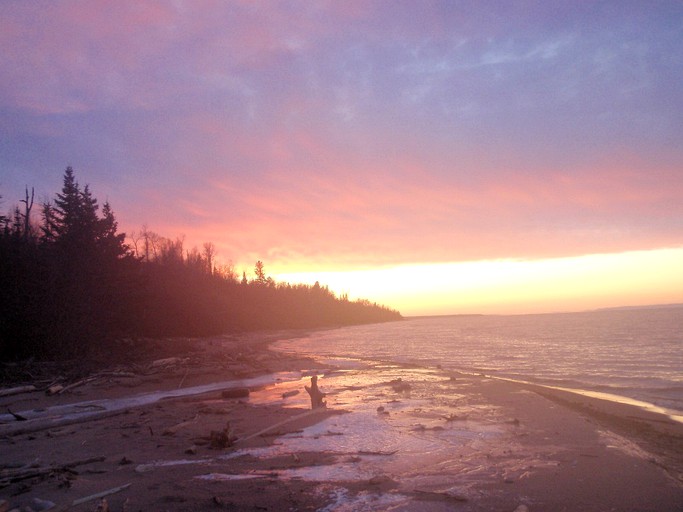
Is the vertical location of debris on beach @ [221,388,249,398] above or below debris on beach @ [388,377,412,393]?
above

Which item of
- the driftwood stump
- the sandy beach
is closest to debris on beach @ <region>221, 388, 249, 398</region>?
the sandy beach

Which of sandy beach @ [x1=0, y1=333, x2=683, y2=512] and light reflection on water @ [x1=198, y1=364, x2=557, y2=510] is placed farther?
light reflection on water @ [x1=198, y1=364, x2=557, y2=510]

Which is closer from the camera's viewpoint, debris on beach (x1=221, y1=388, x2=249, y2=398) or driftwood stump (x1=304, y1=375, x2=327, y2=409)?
driftwood stump (x1=304, y1=375, x2=327, y2=409)

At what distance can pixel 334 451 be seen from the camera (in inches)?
381

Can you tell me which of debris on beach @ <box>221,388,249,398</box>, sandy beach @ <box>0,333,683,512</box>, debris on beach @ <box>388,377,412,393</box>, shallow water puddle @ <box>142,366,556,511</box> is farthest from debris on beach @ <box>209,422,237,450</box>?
debris on beach @ <box>388,377,412,393</box>

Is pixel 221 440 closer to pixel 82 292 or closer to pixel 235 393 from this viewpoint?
pixel 235 393

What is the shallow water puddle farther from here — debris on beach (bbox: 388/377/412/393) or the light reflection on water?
debris on beach (bbox: 388/377/412/393)

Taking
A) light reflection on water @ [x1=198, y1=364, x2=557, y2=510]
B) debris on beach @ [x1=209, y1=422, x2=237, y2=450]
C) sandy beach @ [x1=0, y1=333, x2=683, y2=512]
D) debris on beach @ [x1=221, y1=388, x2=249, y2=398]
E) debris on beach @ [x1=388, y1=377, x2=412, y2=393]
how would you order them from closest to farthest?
1. sandy beach @ [x1=0, y1=333, x2=683, y2=512]
2. light reflection on water @ [x1=198, y1=364, x2=557, y2=510]
3. debris on beach @ [x1=209, y1=422, x2=237, y2=450]
4. debris on beach @ [x1=221, y1=388, x2=249, y2=398]
5. debris on beach @ [x1=388, y1=377, x2=412, y2=393]

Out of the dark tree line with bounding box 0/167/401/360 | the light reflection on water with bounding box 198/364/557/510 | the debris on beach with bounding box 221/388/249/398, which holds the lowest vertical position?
the light reflection on water with bounding box 198/364/557/510

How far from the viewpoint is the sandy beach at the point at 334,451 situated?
23.2 feet

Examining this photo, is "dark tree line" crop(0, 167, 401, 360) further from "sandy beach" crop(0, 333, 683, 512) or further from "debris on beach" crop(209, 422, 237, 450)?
"debris on beach" crop(209, 422, 237, 450)

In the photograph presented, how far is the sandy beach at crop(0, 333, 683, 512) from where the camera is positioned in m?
7.06

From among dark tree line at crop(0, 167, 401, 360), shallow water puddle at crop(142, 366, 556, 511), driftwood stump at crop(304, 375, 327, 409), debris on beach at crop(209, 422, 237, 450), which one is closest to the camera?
shallow water puddle at crop(142, 366, 556, 511)

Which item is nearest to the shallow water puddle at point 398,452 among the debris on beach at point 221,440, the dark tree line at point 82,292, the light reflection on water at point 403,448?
the light reflection on water at point 403,448
